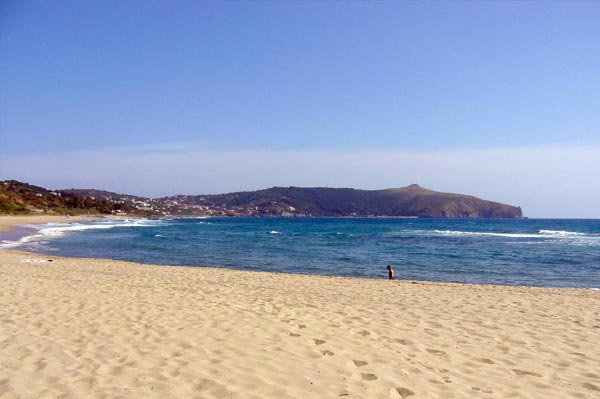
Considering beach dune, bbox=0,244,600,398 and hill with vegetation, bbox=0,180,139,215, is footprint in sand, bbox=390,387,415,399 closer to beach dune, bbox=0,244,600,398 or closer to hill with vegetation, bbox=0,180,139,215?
beach dune, bbox=0,244,600,398

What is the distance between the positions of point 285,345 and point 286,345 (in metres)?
0.01

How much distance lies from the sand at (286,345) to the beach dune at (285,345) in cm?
2

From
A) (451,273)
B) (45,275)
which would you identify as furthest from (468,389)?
(451,273)

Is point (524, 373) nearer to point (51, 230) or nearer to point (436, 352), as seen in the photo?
point (436, 352)

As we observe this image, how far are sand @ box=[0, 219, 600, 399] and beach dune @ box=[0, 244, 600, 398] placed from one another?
23mm

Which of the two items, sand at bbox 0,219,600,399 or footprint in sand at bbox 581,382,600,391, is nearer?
sand at bbox 0,219,600,399

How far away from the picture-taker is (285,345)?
6.19 m

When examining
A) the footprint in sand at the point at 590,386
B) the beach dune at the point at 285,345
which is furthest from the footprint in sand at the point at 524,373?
the footprint in sand at the point at 590,386

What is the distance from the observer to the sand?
4.65 metres

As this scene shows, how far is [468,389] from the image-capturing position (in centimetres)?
475

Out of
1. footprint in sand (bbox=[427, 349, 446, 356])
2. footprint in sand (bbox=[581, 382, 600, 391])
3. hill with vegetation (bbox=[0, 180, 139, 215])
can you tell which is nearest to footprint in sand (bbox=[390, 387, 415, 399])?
footprint in sand (bbox=[427, 349, 446, 356])

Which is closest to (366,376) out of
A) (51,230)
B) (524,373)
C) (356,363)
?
(356,363)

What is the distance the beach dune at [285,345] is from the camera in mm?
4648

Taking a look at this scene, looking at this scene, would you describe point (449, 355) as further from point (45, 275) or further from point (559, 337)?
point (45, 275)
